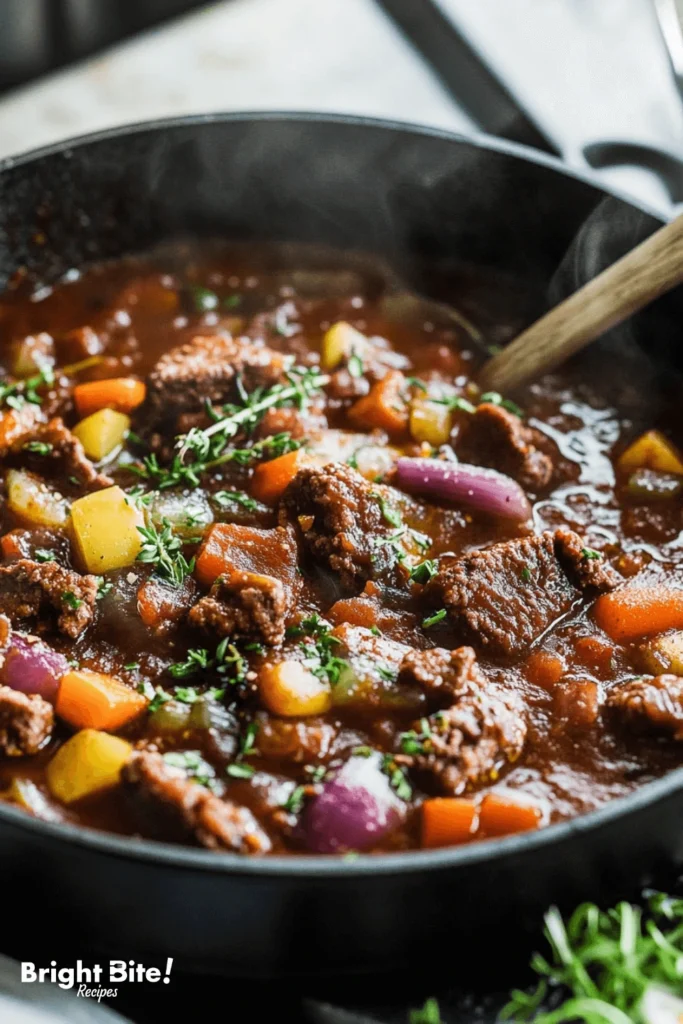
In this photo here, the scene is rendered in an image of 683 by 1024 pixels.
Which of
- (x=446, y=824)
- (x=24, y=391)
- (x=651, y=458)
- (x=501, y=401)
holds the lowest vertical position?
(x=446, y=824)

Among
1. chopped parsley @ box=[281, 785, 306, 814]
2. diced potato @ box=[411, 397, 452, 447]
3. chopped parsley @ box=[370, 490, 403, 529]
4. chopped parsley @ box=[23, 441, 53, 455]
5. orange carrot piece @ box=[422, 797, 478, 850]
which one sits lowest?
orange carrot piece @ box=[422, 797, 478, 850]

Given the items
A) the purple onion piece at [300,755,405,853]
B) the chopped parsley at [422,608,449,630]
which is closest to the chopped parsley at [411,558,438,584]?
the chopped parsley at [422,608,449,630]

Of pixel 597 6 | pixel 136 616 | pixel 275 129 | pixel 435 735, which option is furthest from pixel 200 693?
Result: pixel 597 6

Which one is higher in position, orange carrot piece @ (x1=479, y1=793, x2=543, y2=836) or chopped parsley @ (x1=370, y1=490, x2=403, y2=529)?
chopped parsley @ (x1=370, y1=490, x2=403, y2=529)

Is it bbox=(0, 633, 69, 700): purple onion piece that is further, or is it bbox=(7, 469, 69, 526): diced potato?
bbox=(7, 469, 69, 526): diced potato

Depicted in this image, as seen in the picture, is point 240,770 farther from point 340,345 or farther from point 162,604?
point 340,345

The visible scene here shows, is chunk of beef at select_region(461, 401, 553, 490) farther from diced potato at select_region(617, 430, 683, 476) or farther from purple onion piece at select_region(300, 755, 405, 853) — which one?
purple onion piece at select_region(300, 755, 405, 853)

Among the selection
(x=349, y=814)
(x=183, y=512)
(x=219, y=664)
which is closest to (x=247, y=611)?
(x=219, y=664)
